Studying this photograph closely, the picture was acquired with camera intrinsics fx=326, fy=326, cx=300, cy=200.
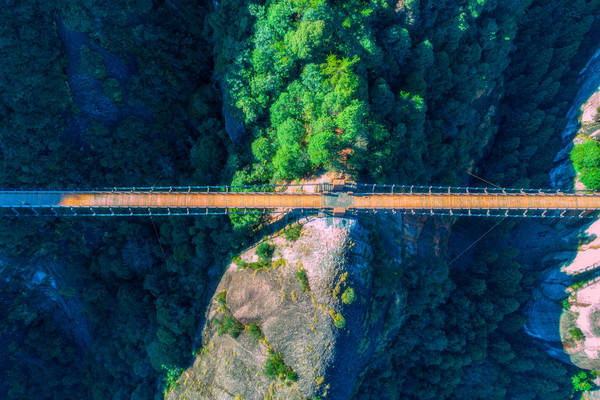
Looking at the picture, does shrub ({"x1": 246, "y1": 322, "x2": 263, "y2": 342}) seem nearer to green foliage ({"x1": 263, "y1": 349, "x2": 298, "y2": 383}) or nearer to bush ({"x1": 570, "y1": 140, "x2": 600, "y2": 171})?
green foliage ({"x1": 263, "y1": 349, "x2": 298, "y2": 383})

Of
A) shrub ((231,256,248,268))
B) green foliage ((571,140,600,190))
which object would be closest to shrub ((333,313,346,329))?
shrub ((231,256,248,268))

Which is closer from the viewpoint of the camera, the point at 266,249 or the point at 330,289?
the point at 330,289

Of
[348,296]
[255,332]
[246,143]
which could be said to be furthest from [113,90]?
[348,296]

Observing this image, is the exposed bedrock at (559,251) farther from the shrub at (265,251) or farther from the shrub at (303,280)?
the shrub at (265,251)

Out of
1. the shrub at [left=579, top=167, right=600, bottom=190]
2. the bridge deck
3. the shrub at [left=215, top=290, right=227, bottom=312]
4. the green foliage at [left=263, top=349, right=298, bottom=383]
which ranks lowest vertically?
the green foliage at [left=263, top=349, right=298, bottom=383]

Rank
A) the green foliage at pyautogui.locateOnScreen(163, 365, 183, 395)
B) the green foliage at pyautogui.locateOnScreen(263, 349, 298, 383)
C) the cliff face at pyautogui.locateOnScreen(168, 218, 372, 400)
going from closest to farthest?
the cliff face at pyautogui.locateOnScreen(168, 218, 372, 400) → the green foliage at pyautogui.locateOnScreen(263, 349, 298, 383) → the green foliage at pyautogui.locateOnScreen(163, 365, 183, 395)

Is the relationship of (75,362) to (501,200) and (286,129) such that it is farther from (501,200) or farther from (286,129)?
(501,200)

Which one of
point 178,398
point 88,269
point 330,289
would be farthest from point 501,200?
point 88,269
